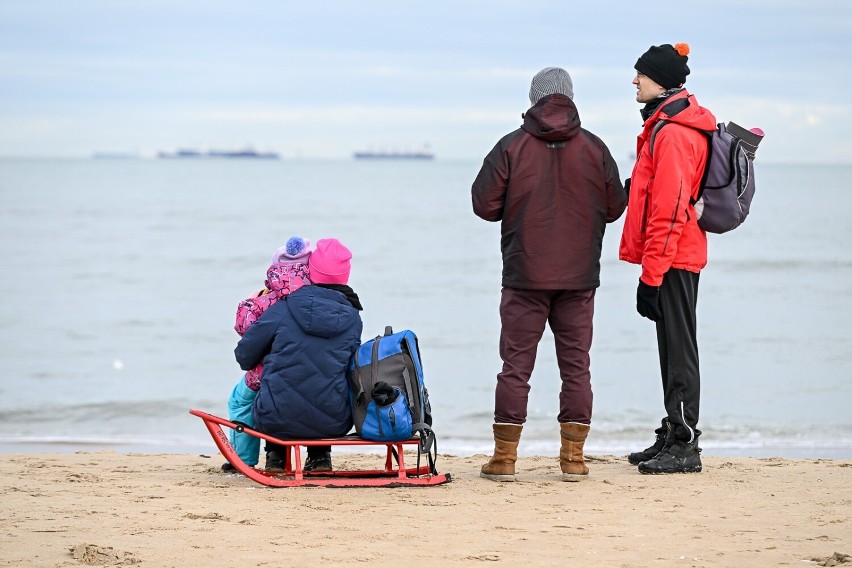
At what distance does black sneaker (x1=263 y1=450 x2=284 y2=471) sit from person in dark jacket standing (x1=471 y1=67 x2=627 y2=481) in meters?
1.17

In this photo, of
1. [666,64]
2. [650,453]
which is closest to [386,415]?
[650,453]

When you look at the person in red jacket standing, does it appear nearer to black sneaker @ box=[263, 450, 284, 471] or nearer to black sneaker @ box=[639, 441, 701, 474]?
black sneaker @ box=[639, 441, 701, 474]

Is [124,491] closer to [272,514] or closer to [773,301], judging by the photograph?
[272,514]

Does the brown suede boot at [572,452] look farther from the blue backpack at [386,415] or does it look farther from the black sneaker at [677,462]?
the blue backpack at [386,415]

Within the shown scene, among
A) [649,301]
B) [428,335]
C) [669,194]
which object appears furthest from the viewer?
[428,335]

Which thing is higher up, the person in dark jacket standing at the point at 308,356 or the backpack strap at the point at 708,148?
the backpack strap at the point at 708,148

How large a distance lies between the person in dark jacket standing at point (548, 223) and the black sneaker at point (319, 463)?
3.12ft

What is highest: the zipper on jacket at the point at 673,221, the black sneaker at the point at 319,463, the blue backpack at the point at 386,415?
the zipper on jacket at the point at 673,221

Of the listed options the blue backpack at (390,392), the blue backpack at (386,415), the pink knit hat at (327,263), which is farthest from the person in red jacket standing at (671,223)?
the pink knit hat at (327,263)

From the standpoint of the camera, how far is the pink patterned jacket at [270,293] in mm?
5402

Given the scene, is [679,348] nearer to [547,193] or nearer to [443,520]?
[547,193]

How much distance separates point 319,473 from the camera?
18.2 ft

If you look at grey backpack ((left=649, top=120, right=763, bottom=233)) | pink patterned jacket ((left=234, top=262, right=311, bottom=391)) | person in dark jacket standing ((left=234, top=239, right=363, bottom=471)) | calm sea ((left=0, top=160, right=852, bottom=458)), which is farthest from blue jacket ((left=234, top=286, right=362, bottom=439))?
calm sea ((left=0, top=160, right=852, bottom=458))

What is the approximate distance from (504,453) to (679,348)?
1038 millimetres
